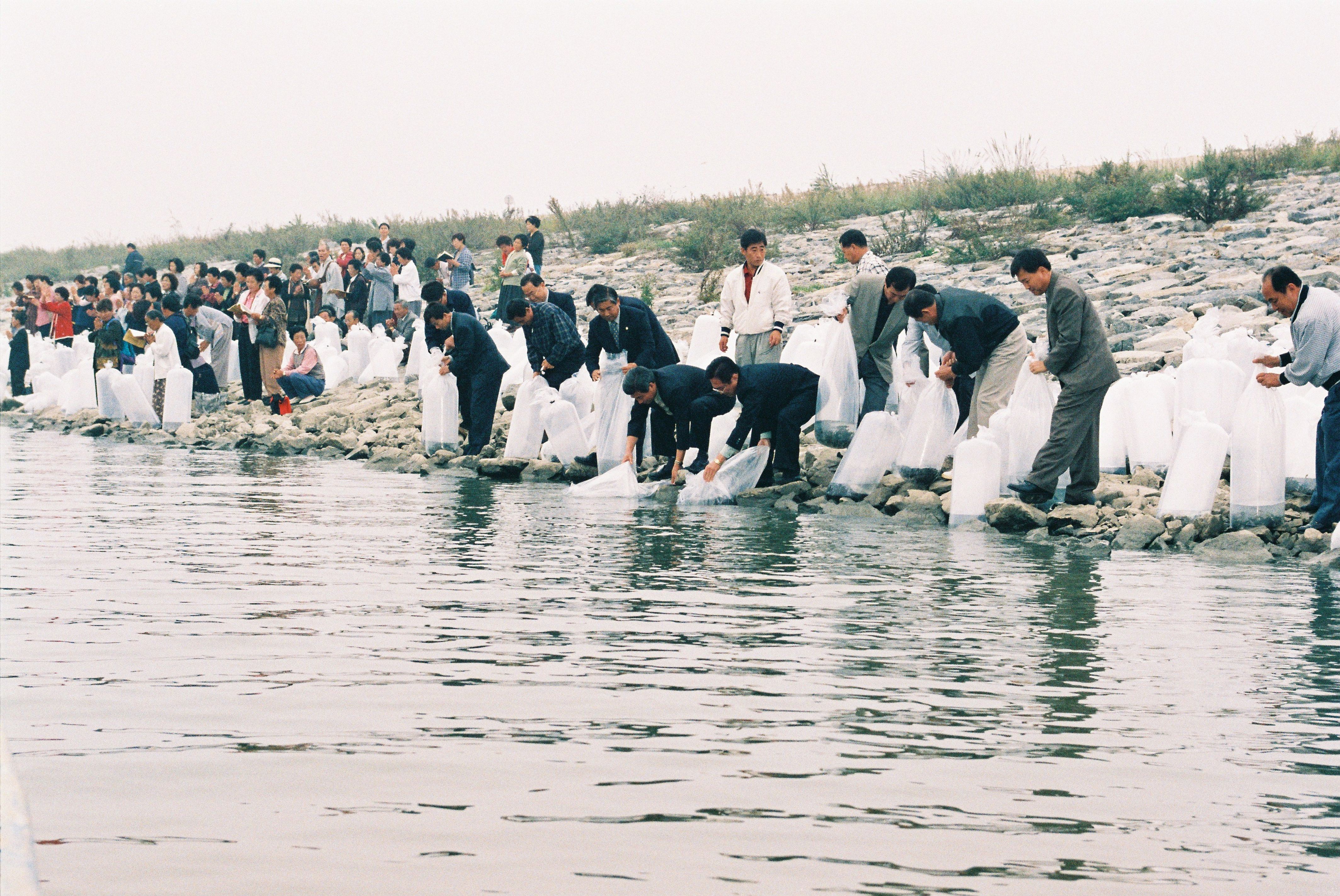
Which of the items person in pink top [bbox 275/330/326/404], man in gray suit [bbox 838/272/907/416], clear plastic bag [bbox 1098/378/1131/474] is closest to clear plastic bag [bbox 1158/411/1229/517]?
clear plastic bag [bbox 1098/378/1131/474]

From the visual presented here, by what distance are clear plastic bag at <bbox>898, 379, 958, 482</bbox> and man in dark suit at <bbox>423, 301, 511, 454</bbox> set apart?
3.99 metres

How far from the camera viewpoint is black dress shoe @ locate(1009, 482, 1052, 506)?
901cm

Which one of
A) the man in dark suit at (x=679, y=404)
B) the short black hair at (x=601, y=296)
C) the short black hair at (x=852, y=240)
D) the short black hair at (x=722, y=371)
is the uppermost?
the short black hair at (x=852, y=240)

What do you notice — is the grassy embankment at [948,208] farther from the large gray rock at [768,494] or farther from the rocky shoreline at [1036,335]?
the large gray rock at [768,494]

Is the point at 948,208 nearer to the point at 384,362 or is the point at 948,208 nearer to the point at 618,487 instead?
the point at 384,362

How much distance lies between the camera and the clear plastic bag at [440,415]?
13.3 m

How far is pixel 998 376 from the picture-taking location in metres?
9.58

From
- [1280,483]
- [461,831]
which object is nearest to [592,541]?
[1280,483]

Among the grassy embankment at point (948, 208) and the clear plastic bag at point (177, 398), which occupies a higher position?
the grassy embankment at point (948, 208)

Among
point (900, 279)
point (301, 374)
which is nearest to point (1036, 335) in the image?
point (900, 279)

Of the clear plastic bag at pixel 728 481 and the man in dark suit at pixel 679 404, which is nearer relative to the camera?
the man in dark suit at pixel 679 404

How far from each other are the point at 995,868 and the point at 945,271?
1729 cm

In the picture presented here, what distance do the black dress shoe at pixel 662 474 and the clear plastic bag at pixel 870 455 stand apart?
5.31 ft

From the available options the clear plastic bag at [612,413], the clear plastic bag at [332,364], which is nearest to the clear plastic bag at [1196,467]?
the clear plastic bag at [612,413]
